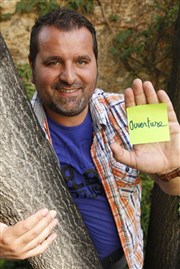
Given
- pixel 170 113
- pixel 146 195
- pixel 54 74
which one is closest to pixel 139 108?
pixel 170 113

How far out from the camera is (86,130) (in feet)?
7.13

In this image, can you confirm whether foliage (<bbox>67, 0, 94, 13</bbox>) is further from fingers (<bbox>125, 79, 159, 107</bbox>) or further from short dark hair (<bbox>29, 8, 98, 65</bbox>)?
fingers (<bbox>125, 79, 159, 107</bbox>)

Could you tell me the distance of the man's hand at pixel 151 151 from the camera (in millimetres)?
1750

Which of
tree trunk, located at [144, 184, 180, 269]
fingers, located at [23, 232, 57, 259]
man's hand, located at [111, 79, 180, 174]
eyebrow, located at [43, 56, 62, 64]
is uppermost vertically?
eyebrow, located at [43, 56, 62, 64]

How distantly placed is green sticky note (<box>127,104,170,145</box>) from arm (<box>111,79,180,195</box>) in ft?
0.08

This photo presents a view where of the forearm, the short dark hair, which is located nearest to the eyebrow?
the short dark hair

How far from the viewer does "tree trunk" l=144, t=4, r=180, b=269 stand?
9.55 feet

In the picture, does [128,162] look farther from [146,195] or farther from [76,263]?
[146,195]

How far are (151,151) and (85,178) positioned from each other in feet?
1.33

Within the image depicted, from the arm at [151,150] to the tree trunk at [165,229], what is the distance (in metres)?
1.05

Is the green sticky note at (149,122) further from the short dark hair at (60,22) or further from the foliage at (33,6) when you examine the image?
the foliage at (33,6)

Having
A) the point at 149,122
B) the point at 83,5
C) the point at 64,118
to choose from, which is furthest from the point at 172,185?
the point at 83,5

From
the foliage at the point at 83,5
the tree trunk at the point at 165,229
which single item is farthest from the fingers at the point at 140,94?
the foliage at the point at 83,5

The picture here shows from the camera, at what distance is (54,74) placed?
200 cm
